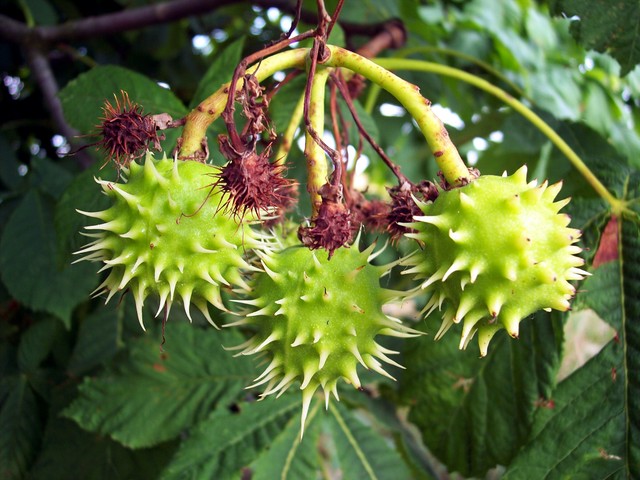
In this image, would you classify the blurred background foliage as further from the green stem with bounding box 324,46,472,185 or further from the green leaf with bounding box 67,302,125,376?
the green stem with bounding box 324,46,472,185

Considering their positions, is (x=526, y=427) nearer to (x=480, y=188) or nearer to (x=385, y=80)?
(x=480, y=188)

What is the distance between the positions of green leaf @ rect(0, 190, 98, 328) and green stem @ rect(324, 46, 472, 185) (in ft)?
4.47

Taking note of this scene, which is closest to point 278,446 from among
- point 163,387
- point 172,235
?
point 163,387

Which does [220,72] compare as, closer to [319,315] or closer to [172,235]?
[172,235]

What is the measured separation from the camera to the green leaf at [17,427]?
2.20 m

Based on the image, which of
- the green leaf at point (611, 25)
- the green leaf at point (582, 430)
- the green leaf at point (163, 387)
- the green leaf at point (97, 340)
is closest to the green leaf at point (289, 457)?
the green leaf at point (163, 387)

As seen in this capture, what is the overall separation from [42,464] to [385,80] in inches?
73.1

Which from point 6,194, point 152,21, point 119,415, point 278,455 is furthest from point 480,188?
point 6,194

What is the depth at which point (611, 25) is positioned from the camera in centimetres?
169

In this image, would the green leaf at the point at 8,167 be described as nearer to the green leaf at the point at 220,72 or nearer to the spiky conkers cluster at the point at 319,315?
the green leaf at the point at 220,72

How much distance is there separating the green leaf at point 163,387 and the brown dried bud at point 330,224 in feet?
3.57

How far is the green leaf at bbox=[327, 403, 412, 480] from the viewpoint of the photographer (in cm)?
201

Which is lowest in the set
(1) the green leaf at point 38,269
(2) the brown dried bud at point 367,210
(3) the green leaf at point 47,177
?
(2) the brown dried bud at point 367,210

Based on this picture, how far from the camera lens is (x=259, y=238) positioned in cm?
128
